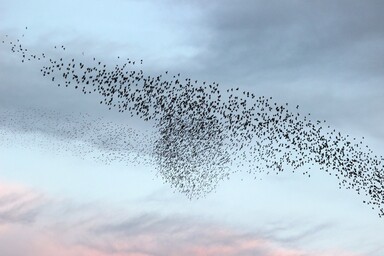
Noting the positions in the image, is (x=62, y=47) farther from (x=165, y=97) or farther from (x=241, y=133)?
(x=241, y=133)

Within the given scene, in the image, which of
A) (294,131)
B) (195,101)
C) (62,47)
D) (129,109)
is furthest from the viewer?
(294,131)

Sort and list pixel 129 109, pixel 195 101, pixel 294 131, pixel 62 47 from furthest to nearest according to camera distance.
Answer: pixel 294 131 < pixel 195 101 < pixel 129 109 < pixel 62 47

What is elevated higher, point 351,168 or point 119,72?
point 119,72

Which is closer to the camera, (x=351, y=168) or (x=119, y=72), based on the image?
(x=119, y=72)

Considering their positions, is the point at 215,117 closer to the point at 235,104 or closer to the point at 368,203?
the point at 235,104

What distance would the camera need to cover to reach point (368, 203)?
89375 mm

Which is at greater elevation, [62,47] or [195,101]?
[195,101]

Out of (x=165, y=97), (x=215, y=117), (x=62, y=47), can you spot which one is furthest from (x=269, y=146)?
(x=62, y=47)

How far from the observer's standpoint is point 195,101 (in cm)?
8256

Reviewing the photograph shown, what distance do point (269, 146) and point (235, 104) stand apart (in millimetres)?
9959

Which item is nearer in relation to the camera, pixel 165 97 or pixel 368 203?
pixel 165 97

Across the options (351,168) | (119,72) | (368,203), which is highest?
(119,72)

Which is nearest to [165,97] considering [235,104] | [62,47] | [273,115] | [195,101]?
[195,101]

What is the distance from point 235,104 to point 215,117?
10.4 feet
